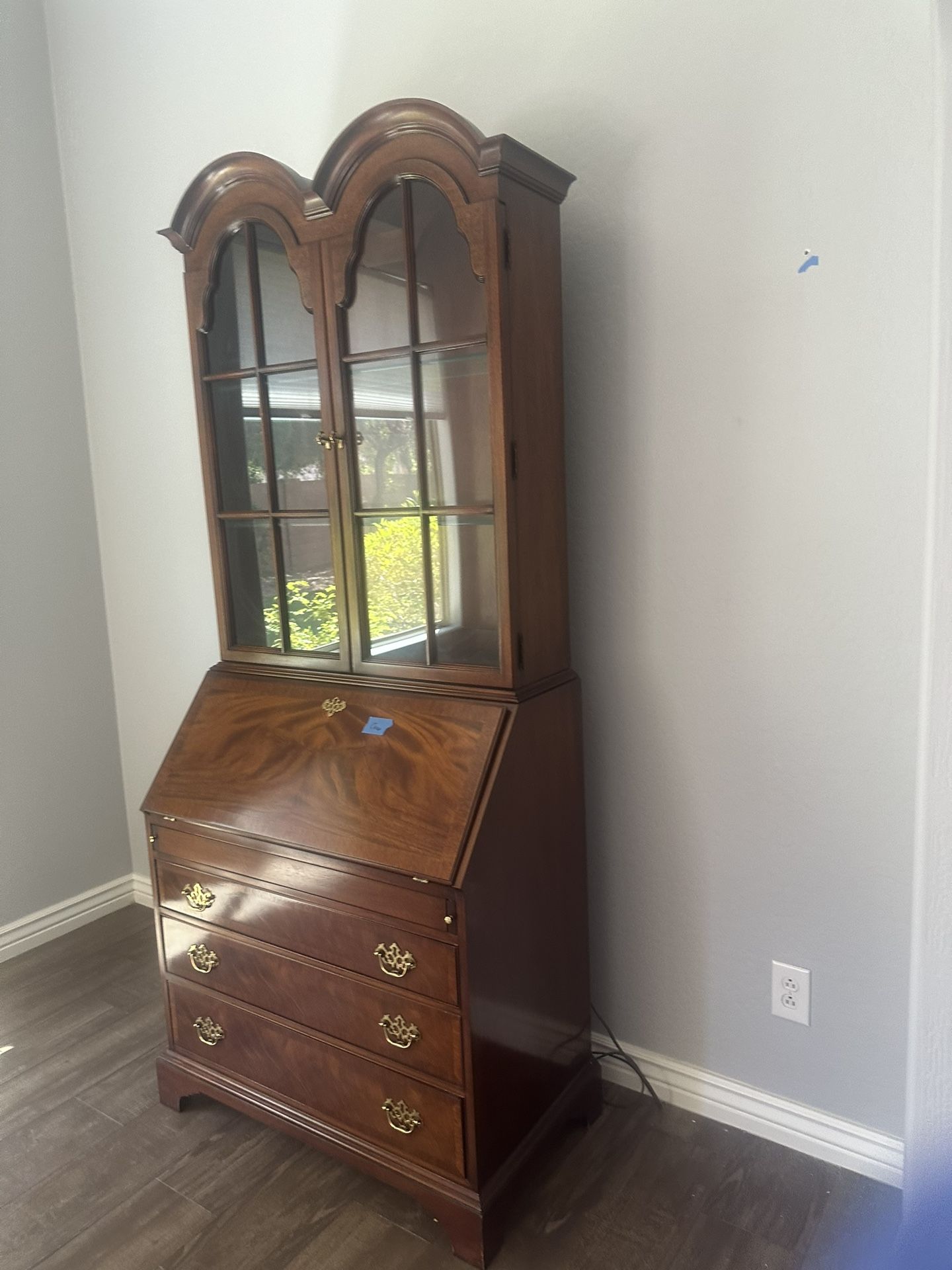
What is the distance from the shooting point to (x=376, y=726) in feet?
5.68

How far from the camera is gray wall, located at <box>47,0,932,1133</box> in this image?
1.54 meters

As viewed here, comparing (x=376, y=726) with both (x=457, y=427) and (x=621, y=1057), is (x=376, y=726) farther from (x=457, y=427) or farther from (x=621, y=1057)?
(x=621, y=1057)

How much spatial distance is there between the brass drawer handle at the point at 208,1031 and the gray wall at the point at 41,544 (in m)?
1.11

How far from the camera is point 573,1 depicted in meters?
1.77

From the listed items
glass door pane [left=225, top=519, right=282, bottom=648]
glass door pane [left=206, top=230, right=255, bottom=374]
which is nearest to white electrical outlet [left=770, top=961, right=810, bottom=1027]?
glass door pane [left=225, top=519, right=282, bottom=648]

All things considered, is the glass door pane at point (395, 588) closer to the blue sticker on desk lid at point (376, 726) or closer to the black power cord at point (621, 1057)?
the blue sticker on desk lid at point (376, 726)

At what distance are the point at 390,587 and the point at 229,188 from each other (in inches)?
34.8

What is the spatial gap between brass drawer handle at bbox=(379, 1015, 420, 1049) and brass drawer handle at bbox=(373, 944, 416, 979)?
0.27ft

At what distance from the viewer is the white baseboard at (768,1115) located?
5.66 ft

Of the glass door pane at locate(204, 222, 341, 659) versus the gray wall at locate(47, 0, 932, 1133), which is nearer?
the gray wall at locate(47, 0, 932, 1133)

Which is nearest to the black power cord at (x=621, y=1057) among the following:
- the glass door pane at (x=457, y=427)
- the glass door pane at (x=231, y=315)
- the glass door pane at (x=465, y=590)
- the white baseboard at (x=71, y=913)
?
the glass door pane at (x=465, y=590)

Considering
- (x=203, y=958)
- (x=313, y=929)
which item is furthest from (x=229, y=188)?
(x=203, y=958)

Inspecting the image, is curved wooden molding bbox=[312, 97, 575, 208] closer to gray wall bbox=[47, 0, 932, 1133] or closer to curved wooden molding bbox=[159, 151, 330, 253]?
curved wooden molding bbox=[159, 151, 330, 253]

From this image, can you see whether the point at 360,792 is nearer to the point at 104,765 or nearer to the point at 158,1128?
the point at 158,1128
